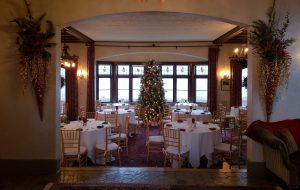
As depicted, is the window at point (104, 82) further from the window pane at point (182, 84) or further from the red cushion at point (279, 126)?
the red cushion at point (279, 126)

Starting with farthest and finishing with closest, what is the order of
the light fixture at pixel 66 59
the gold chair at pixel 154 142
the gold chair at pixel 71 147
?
the light fixture at pixel 66 59, the gold chair at pixel 154 142, the gold chair at pixel 71 147

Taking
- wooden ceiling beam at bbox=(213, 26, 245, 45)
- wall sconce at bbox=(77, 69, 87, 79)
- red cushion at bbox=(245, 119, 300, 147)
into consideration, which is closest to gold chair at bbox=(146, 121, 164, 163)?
red cushion at bbox=(245, 119, 300, 147)

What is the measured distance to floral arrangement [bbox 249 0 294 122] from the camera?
198 inches

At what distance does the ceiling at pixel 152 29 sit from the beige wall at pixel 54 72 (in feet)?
6.79

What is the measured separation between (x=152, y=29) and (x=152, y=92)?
9.83 ft

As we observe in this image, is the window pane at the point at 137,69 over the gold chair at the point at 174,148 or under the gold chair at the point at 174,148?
over

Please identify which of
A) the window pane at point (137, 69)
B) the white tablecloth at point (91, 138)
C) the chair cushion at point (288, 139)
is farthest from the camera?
the window pane at point (137, 69)

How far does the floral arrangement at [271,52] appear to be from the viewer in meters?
5.02

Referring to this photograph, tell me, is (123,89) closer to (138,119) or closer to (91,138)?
(138,119)

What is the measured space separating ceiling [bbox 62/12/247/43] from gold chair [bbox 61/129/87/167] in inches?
124

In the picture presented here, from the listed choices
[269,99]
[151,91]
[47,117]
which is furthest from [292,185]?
[151,91]

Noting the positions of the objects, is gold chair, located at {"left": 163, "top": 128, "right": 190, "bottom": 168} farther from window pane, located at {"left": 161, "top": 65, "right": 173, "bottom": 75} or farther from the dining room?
window pane, located at {"left": 161, "top": 65, "right": 173, "bottom": 75}

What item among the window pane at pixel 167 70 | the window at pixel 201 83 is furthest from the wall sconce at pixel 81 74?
the window at pixel 201 83

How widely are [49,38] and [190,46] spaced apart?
8.48m
